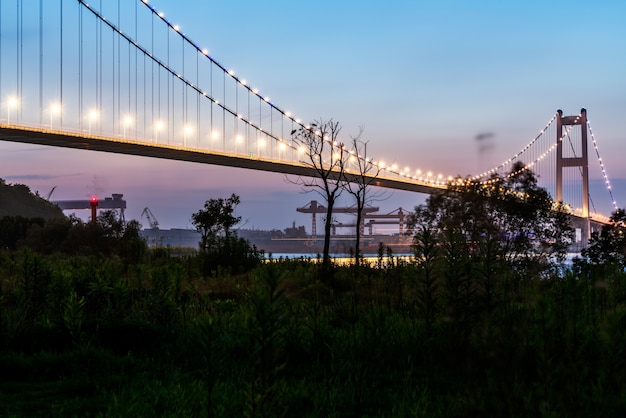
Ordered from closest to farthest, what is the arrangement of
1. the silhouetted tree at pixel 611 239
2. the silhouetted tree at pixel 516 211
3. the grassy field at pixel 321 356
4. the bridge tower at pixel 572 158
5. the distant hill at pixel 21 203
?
the grassy field at pixel 321 356 → the silhouetted tree at pixel 611 239 → the silhouetted tree at pixel 516 211 → the bridge tower at pixel 572 158 → the distant hill at pixel 21 203

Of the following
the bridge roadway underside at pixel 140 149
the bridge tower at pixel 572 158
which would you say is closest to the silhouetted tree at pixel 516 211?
the bridge roadway underside at pixel 140 149

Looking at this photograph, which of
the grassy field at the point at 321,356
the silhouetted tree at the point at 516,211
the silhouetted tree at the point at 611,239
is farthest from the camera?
the silhouetted tree at the point at 516,211

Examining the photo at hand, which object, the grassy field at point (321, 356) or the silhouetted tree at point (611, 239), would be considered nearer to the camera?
the grassy field at point (321, 356)

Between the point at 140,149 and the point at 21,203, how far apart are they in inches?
1774

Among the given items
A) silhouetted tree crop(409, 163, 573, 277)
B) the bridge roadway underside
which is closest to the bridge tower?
the bridge roadway underside

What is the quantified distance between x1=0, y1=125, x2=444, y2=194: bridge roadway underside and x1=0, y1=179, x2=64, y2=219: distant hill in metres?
34.4

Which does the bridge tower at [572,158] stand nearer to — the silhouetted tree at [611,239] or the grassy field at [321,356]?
the silhouetted tree at [611,239]

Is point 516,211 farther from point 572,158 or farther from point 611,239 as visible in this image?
point 572,158

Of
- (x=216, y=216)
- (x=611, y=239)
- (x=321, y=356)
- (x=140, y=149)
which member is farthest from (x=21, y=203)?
(x=321, y=356)

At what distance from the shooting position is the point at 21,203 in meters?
83.6

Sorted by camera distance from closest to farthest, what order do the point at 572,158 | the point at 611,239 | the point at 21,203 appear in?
the point at 611,239
the point at 572,158
the point at 21,203

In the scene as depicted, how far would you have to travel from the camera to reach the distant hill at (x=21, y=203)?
78.9m

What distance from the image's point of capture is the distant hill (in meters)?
78.9

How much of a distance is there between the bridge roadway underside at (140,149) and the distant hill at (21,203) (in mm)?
34403
